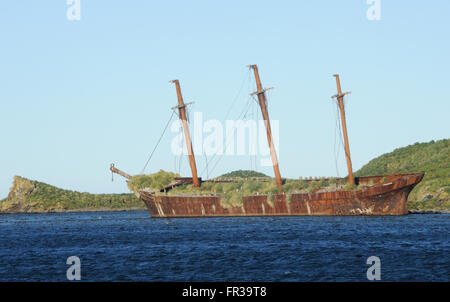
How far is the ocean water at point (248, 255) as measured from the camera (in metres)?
25.2

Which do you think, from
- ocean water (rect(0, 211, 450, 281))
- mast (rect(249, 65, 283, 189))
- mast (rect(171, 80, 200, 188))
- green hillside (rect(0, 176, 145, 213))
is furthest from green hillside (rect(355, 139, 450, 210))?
green hillside (rect(0, 176, 145, 213))

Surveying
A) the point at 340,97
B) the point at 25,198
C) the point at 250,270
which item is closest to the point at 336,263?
the point at 250,270

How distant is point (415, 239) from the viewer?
Result: 125 ft

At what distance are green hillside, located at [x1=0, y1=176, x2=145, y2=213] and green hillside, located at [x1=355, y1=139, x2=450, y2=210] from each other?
65.2m

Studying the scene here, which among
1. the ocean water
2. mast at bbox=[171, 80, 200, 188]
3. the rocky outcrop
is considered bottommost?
the ocean water

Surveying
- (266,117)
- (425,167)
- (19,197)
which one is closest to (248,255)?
(266,117)

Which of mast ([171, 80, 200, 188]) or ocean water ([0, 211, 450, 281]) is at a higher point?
mast ([171, 80, 200, 188])

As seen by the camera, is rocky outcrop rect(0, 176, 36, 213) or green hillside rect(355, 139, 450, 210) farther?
rocky outcrop rect(0, 176, 36, 213)

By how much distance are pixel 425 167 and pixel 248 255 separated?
8758cm

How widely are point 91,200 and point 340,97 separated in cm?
12356

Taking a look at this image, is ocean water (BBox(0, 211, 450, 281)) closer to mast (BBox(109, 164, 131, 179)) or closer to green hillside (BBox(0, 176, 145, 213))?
mast (BBox(109, 164, 131, 179))

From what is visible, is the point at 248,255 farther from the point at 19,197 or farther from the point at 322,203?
the point at 19,197

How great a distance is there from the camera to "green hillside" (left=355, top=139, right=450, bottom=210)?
84562 mm
